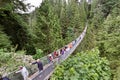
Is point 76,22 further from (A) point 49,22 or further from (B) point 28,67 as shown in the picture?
(B) point 28,67

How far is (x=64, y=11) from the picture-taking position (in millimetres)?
74250

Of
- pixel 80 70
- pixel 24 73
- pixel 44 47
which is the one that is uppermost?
pixel 24 73

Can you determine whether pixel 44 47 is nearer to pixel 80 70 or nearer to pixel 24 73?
pixel 80 70

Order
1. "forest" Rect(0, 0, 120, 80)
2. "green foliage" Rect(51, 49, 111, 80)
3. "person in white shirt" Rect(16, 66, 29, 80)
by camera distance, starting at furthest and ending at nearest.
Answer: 1. "forest" Rect(0, 0, 120, 80)
2. "green foliage" Rect(51, 49, 111, 80)
3. "person in white shirt" Rect(16, 66, 29, 80)

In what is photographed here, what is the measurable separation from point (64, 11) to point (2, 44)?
5358 centimetres

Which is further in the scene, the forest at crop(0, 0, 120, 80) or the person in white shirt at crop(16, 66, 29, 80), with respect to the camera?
the forest at crop(0, 0, 120, 80)

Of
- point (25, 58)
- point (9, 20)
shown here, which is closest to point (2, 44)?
point (25, 58)

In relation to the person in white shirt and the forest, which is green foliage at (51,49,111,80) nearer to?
the forest

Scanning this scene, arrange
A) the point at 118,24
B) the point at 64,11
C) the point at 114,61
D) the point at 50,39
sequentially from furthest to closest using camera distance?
the point at 64,11, the point at 50,39, the point at 118,24, the point at 114,61

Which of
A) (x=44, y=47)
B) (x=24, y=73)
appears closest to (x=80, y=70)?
(x=24, y=73)

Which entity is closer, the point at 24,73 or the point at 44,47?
the point at 24,73

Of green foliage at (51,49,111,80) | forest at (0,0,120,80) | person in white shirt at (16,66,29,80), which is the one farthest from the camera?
forest at (0,0,120,80)

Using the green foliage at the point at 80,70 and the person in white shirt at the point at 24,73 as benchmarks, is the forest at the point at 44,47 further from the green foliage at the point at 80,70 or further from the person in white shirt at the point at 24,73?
the person in white shirt at the point at 24,73

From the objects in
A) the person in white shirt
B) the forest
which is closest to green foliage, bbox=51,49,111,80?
the forest
